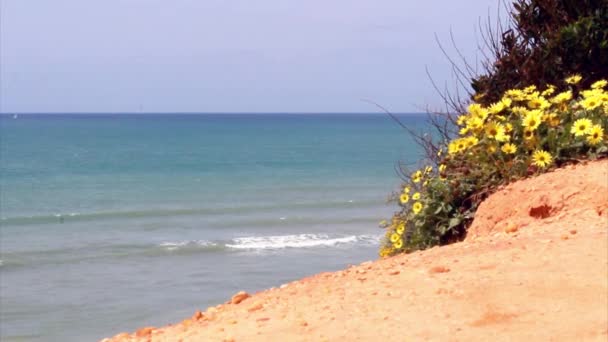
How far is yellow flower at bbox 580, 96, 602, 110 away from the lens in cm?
646

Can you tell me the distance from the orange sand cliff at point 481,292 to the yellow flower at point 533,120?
21.5 inches

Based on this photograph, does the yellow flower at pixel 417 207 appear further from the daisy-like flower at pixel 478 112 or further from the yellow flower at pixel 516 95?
the yellow flower at pixel 516 95


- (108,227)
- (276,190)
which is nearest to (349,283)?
(108,227)

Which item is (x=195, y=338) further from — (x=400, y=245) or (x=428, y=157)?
(x=428, y=157)

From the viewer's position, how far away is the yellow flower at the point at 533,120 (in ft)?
21.2

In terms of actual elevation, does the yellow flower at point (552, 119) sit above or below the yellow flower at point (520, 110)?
below

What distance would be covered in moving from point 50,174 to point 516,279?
3948 centimetres

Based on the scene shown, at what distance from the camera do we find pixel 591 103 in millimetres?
6504

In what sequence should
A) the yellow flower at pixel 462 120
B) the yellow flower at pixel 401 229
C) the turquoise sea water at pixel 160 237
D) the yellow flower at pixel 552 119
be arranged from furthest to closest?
the turquoise sea water at pixel 160 237
the yellow flower at pixel 462 120
the yellow flower at pixel 401 229
the yellow flower at pixel 552 119

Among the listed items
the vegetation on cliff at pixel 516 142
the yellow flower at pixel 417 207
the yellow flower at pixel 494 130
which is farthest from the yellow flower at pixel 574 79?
the yellow flower at pixel 417 207

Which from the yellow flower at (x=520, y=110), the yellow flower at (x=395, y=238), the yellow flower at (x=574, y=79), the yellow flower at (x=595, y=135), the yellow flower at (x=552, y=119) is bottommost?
the yellow flower at (x=395, y=238)

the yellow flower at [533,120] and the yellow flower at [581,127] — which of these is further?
the yellow flower at [533,120]

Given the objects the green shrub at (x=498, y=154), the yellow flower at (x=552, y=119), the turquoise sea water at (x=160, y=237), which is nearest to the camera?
the green shrub at (x=498, y=154)

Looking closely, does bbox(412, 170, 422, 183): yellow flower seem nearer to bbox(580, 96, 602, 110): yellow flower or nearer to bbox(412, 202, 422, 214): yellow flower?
bbox(412, 202, 422, 214): yellow flower
